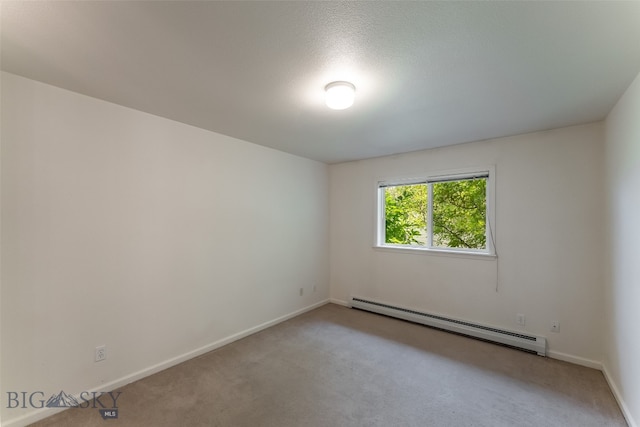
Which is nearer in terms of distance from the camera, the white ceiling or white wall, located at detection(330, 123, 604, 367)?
the white ceiling

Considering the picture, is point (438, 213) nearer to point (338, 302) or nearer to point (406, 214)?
point (406, 214)

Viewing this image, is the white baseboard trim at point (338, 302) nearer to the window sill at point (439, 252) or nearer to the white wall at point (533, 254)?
the white wall at point (533, 254)

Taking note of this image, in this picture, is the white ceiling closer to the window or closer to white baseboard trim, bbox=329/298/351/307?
the window

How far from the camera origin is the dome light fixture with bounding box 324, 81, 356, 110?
1841 mm

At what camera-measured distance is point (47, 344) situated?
1.92 m

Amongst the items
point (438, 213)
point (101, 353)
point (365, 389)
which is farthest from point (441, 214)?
point (101, 353)

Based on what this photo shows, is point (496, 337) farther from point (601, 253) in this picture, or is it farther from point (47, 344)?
point (47, 344)

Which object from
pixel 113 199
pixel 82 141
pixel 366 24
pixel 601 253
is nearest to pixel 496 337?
pixel 601 253

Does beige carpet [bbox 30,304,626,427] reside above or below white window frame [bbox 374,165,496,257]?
below

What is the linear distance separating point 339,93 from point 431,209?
246 centimetres

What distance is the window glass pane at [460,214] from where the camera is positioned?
3.30 meters

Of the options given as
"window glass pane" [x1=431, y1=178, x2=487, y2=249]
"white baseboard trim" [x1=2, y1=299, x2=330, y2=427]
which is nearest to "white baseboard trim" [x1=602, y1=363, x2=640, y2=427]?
"window glass pane" [x1=431, y1=178, x2=487, y2=249]

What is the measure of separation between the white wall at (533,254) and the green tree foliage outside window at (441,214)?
217 mm

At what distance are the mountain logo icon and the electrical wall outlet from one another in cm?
26
